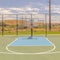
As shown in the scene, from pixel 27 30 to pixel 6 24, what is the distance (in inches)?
128

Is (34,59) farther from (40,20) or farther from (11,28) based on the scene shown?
(11,28)

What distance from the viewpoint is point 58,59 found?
9.62 meters

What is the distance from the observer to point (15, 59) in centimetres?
977

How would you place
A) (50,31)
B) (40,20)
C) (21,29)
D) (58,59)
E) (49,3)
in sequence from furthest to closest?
(49,3) < (50,31) < (21,29) < (40,20) < (58,59)

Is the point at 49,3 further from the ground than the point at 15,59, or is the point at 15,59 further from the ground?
the point at 49,3

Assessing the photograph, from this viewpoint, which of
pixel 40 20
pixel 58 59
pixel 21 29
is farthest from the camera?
pixel 21 29

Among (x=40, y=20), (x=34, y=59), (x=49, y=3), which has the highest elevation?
(x=49, y=3)

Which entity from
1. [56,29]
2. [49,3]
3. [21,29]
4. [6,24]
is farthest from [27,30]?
[49,3]

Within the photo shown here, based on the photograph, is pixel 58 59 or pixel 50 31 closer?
pixel 58 59

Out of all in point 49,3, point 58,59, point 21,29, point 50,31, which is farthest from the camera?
point 49,3

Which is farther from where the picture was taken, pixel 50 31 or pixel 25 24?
pixel 50 31

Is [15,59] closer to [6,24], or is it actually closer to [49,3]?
[6,24]

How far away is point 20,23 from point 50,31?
6.26 metres

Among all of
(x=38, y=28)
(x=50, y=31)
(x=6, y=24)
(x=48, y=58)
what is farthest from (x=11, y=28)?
(x=48, y=58)
